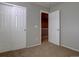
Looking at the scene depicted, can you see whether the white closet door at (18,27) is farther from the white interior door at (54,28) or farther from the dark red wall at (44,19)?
the dark red wall at (44,19)

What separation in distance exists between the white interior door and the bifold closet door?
1.43m

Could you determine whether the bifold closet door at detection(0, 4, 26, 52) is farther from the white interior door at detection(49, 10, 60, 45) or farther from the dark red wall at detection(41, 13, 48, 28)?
the dark red wall at detection(41, 13, 48, 28)

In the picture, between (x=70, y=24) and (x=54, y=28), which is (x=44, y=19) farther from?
(x=70, y=24)

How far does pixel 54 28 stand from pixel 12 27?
6.26 ft

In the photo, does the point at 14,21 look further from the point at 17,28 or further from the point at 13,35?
the point at 13,35

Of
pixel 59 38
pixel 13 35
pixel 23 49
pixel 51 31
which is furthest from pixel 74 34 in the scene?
pixel 13 35

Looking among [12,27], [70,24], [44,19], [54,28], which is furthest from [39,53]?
→ [44,19]

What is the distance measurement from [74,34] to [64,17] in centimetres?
81

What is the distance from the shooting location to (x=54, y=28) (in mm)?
4277

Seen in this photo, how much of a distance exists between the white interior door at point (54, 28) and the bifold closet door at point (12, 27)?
1.43 m

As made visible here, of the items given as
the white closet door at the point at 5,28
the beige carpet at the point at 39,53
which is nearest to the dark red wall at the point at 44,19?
the white closet door at the point at 5,28

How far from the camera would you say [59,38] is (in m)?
3.91

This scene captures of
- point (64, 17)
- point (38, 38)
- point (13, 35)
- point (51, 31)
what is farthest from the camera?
point (51, 31)

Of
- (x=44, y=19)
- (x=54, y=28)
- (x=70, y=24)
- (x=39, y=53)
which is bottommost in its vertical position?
(x=39, y=53)
